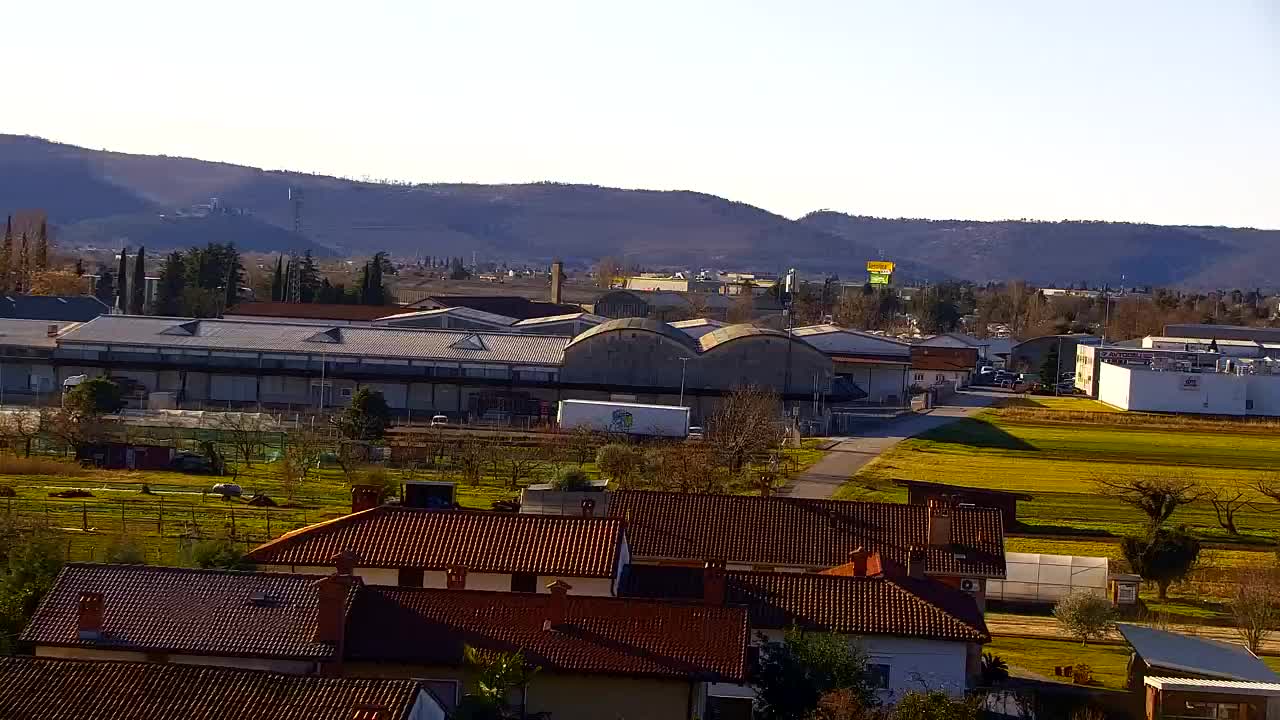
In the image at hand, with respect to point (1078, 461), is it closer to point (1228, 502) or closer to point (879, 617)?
point (1228, 502)

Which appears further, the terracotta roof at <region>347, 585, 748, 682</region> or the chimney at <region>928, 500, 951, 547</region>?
the chimney at <region>928, 500, 951, 547</region>

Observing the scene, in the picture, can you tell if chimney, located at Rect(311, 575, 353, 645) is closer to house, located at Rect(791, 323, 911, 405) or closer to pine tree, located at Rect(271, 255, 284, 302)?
house, located at Rect(791, 323, 911, 405)

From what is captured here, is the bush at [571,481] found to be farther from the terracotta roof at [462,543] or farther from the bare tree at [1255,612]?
the bare tree at [1255,612]

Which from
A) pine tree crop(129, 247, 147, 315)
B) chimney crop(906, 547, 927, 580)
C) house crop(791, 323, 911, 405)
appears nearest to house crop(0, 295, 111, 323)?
pine tree crop(129, 247, 147, 315)

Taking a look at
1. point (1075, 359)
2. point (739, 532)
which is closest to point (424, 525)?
point (739, 532)

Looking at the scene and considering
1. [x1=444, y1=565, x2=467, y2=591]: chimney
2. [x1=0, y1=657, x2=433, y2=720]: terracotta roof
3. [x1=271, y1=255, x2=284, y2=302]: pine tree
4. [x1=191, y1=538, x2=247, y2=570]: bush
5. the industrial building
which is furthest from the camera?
[x1=271, y1=255, x2=284, y2=302]: pine tree

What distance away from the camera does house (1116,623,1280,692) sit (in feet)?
73.0

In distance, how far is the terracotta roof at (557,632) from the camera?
60.1ft

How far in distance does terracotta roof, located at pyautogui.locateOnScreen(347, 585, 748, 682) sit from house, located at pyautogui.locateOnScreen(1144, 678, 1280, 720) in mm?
5281

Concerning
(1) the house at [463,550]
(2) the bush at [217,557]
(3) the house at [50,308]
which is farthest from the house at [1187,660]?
(3) the house at [50,308]

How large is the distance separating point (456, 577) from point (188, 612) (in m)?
4.70

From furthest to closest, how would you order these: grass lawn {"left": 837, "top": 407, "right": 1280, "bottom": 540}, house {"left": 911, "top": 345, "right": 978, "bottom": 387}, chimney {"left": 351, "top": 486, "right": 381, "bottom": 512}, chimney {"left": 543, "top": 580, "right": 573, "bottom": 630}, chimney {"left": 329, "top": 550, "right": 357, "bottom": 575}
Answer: house {"left": 911, "top": 345, "right": 978, "bottom": 387}, grass lawn {"left": 837, "top": 407, "right": 1280, "bottom": 540}, chimney {"left": 351, "top": 486, "right": 381, "bottom": 512}, chimney {"left": 329, "top": 550, "right": 357, "bottom": 575}, chimney {"left": 543, "top": 580, "right": 573, "bottom": 630}

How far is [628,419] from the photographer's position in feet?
170

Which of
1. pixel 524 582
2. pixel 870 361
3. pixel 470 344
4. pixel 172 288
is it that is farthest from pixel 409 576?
pixel 172 288
